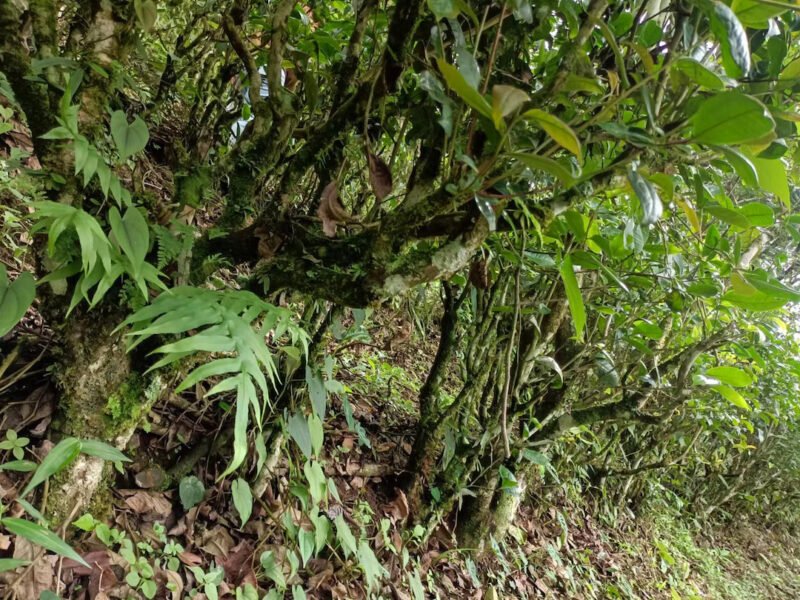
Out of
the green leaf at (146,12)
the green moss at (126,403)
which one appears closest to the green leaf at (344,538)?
the green moss at (126,403)

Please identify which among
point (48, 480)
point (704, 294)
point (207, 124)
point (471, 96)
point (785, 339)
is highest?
point (471, 96)

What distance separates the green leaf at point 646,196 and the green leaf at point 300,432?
3.49ft

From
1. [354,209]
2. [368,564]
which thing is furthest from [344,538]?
[354,209]

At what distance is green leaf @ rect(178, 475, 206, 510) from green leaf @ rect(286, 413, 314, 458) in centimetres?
27

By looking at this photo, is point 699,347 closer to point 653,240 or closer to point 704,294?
point 653,240

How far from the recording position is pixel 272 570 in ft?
4.12

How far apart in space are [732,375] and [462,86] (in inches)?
51.4

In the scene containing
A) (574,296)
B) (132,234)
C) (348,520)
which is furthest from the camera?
(348,520)

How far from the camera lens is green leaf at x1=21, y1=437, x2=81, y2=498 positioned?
2.70 feet

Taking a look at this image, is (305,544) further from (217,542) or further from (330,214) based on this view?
(330,214)

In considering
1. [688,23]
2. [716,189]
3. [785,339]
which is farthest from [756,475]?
[688,23]

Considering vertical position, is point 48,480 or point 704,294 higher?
point 704,294

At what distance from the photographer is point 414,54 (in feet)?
3.58

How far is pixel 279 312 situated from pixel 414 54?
0.69 metres
